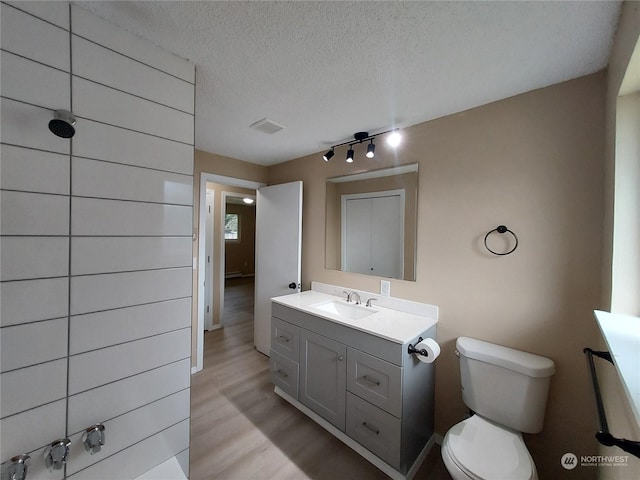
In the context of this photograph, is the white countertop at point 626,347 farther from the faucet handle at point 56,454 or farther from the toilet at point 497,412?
the faucet handle at point 56,454

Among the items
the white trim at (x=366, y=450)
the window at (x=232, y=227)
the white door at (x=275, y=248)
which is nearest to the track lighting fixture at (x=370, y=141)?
the white door at (x=275, y=248)

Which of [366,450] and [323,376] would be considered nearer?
[366,450]

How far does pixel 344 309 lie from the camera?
6.89 feet

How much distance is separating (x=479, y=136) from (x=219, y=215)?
3405 millimetres

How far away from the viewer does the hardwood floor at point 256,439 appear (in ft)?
4.74

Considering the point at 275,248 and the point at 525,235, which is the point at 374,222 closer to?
the point at 525,235

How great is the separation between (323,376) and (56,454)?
133cm

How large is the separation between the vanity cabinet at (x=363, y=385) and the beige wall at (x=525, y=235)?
331mm

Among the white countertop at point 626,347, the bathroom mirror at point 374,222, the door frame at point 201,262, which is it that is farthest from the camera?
the door frame at point 201,262

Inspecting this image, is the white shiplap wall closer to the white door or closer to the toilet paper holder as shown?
the toilet paper holder

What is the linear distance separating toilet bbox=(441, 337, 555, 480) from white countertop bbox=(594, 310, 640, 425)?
0.45 metres

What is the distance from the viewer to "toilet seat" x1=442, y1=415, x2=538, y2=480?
1052 millimetres

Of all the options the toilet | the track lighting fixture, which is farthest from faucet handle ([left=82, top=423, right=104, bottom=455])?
the track lighting fixture

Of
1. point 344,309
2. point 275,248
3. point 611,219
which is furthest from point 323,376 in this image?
point 611,219
